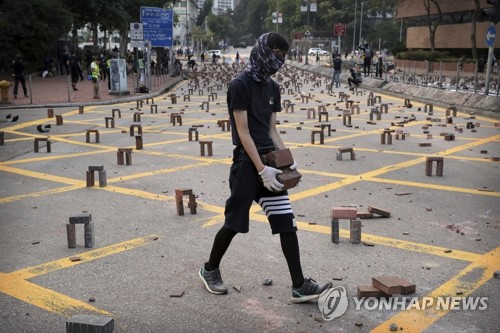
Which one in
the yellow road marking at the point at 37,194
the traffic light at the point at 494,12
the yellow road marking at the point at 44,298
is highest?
the traffic light at the point at 494,12

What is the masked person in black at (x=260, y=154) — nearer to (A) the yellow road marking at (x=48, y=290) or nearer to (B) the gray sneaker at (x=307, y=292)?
(B) the gray sneaker at (x=307, y=292)

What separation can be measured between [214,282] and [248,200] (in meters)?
0.74

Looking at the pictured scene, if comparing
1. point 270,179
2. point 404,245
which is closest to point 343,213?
point 404,245

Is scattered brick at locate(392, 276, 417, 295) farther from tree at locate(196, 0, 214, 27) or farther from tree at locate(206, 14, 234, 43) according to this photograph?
tree at locate(196, 0, 214, 27)

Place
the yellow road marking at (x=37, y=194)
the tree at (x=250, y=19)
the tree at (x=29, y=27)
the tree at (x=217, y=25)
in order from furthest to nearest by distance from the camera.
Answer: the tree at (x=250, y=19), the tree at (x=217, y=25), the tree at (x=29, y=27), the yellow road marking at (x=37, y=194)

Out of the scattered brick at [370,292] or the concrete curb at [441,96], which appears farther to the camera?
the concrete curb at [441,96]

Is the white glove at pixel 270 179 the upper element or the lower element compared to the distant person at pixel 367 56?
lower

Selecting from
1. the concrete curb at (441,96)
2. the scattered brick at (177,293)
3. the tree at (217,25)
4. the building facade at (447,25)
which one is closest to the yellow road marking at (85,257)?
the scattered brick at (177,293)

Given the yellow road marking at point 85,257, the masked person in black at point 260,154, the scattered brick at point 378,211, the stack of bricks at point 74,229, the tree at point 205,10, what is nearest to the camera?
the masked person in black at point 260,154

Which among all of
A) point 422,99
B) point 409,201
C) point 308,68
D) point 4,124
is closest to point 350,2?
point 308,68

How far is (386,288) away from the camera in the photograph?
4090 millimetres

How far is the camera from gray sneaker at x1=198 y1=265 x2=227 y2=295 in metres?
4.23

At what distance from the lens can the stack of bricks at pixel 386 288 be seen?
13.4 feet

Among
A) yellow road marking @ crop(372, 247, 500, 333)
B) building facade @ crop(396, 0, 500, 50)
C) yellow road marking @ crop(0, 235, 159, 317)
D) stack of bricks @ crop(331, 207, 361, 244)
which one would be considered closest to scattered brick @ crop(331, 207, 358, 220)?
stack of bricks @ crop(331, 207, 361, 244)
